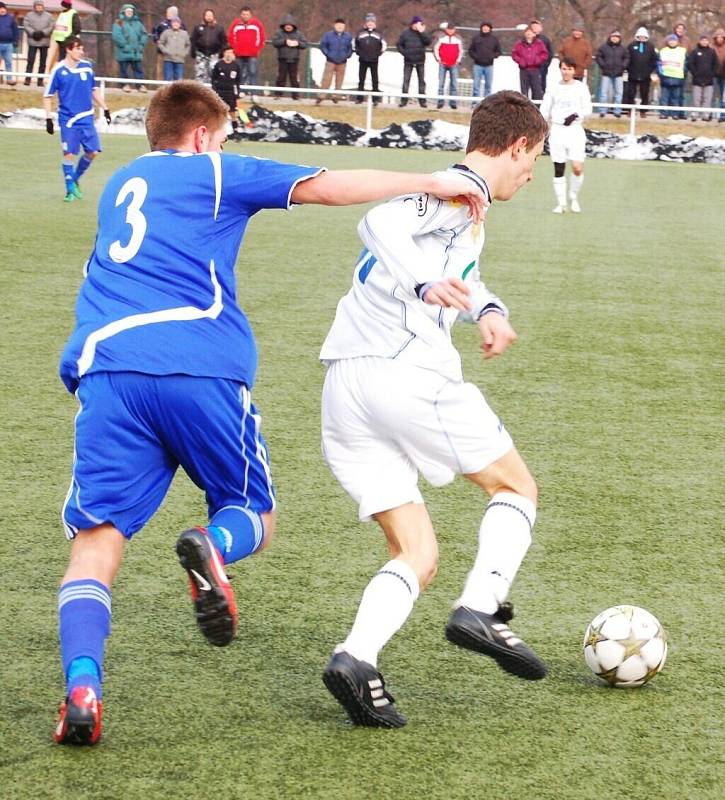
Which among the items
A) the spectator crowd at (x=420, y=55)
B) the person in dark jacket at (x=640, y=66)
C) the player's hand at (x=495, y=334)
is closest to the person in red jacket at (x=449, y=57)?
the spectator crowd at (x=420, y=55)

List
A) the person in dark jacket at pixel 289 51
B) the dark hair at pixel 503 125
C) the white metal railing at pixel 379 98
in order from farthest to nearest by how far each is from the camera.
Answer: the person in dark jacket at pixel 289 51 < the white metal railing at pixel 379 98 < the dark hair at pixel 503 125

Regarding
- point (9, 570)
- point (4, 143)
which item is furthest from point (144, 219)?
point (4, 143)

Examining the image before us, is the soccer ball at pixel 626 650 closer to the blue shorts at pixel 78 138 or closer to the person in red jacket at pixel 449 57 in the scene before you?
the blue shorts at pixel 78 138

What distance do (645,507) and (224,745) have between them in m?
2.67

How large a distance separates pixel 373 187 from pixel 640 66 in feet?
86.6

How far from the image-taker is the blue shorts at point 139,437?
3.31 meters

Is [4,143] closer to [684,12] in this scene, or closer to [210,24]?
[210,24]

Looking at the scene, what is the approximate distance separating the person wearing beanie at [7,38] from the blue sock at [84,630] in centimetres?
2732

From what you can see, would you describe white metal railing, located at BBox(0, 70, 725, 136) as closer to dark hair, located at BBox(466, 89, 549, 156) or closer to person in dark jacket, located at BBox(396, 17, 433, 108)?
person in dark jacket, located at BBox(396, 17, 433, 108)

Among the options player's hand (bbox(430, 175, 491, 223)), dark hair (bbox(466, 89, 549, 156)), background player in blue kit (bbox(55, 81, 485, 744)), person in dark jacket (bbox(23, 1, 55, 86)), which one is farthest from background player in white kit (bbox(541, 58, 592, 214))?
person in dark jacket (bbox(23, 1, 55, 86))

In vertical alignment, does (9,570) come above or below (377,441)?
below

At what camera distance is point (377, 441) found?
3549mm

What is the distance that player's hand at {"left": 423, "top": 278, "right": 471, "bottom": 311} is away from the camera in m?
3.23

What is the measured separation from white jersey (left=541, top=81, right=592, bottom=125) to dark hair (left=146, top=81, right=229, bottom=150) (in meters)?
14.2
